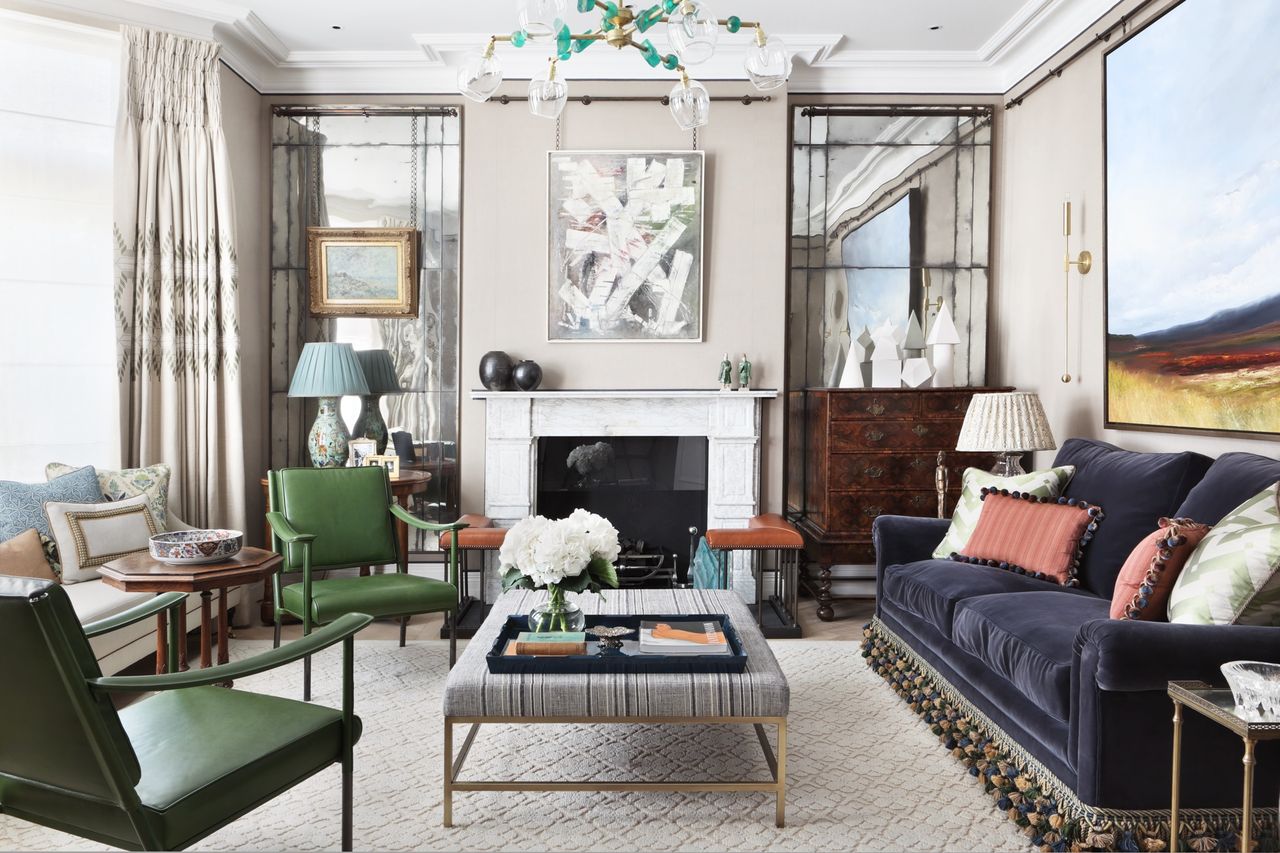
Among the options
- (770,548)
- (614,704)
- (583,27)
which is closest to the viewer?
(614,704)

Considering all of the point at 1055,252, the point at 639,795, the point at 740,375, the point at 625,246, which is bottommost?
the point at 639,795

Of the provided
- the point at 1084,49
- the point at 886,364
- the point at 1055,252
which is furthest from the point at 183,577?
the point at 1084,49

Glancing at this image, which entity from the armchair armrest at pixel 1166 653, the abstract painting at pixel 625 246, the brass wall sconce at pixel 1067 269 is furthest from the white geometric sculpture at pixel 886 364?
the armchair armrest at pixel 1166 653

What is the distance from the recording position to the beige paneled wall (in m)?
3.94

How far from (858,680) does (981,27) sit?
3.48m

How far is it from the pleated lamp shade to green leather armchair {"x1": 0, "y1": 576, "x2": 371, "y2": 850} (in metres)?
3.02

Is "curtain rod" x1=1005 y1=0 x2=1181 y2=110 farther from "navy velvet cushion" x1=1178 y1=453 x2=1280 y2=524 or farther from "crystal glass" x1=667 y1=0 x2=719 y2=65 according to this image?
"crystal glass" x1=667 y1=0 x2=719 y2=65

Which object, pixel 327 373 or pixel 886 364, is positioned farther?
pixel 886 364

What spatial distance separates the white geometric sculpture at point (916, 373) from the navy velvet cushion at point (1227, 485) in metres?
2.12

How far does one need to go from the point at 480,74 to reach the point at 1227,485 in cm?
261

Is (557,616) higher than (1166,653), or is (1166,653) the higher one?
(1166,653)

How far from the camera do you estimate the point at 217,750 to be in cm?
185

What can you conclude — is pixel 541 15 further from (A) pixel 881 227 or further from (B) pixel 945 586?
(A) pixel 881 227

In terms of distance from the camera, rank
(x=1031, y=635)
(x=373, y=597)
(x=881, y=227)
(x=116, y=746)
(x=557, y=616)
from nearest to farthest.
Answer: (x=116, y=746) → (x=1031, y=635) → (x=557, y=616) → (x=373, y=597) → (x=881, y=227)
